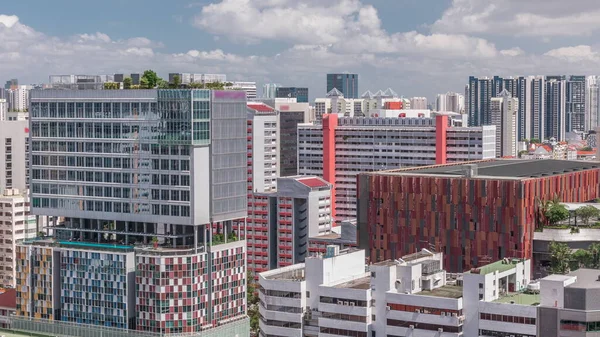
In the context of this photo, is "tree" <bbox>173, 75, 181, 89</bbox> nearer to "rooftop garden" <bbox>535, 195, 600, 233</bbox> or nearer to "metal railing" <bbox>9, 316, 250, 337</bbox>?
"metal railing" <bbox>9, 316, 250, 337</bbox>

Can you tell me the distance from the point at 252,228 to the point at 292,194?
7421 millimetres

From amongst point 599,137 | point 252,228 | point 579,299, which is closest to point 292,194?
point 252,228

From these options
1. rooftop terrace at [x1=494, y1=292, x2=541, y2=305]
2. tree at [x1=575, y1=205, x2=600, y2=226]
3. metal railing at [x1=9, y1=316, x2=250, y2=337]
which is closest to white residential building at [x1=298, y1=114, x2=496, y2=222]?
tree at [x1=575, y1=205, x2=600, y2=226]

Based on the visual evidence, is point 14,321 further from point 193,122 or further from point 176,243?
point 193,122

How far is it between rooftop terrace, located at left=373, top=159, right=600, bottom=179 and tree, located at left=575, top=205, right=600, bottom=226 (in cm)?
497

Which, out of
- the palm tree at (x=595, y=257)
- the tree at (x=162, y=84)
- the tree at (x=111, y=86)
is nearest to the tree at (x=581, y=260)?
the palm tree at (x=595, y=257)

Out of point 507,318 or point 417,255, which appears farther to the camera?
point 417,255

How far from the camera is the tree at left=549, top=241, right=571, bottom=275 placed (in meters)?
81.2

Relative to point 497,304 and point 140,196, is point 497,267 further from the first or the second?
point 140,196

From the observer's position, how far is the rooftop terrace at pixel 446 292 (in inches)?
2864

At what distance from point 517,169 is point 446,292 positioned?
90.3 feet

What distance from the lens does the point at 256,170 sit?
140000 mm

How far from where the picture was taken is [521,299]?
7088 centimetres

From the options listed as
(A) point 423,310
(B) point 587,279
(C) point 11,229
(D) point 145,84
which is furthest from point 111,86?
(B) point 587,279
